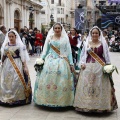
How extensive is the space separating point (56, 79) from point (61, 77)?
0.09m

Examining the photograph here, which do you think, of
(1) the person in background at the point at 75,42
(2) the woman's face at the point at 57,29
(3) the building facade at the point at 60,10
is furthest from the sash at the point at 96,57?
(3) the building facade at the point at 60,10

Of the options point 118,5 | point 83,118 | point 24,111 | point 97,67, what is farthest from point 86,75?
Result: point 118,5

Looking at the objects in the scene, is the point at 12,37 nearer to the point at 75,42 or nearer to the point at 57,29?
the point at 57,29

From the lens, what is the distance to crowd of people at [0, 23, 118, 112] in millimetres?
5027

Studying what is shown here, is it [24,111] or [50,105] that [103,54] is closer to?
[50,105]

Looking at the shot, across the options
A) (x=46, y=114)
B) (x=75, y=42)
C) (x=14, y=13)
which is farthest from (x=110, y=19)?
(x=46, y=114)

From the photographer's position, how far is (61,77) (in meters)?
5.24

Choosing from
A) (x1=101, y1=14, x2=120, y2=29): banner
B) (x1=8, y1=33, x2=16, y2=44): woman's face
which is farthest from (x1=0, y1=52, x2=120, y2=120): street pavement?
(x1=101, y1=14, x2=120, y2=29): banner

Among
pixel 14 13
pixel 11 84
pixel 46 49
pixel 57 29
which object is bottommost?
pixel 11 84

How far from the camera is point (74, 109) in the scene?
5395mm

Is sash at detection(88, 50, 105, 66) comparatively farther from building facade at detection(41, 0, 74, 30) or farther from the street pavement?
building facade at detection(41, 0, 74, 30)

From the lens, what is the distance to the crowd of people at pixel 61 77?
503 cm

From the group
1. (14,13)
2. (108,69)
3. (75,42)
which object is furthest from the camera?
(14,13)

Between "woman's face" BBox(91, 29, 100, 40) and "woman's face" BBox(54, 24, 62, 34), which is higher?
"woman's face" BBox(54, 24, 62, 34)
